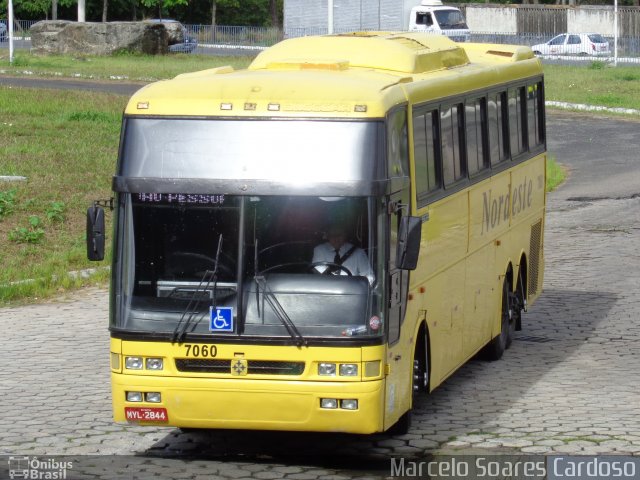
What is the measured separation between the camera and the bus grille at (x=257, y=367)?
9.07 m

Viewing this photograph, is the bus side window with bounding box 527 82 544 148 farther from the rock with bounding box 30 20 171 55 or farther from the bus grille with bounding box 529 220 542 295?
the rock with bounding box 30 20 171 55

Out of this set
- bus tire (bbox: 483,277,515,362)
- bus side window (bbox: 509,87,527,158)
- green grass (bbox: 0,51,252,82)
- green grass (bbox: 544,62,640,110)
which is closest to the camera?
bus tire (bbox: 483,277,515,362)

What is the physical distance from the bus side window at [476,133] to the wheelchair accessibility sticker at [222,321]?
375cm

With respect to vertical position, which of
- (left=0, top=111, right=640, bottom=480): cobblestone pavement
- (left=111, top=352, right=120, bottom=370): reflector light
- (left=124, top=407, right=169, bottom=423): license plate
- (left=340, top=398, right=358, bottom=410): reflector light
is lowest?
(left=0, top=111, right=640, bottom=480): cobblestone pavement

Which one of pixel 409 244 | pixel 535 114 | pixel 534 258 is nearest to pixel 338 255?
pixel 409 244

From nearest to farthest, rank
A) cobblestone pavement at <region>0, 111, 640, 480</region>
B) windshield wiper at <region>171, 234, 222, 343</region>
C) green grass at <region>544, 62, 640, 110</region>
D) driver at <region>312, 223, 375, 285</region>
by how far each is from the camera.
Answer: windshield wiper at <region>171, 234, 222, 343</region>
driver at <region>312, 223, 375, 285</region>
cobblestone pavement at <region>0, 111, 640, 480</region>
green grass at <region>544, 62, 640, 110</region>

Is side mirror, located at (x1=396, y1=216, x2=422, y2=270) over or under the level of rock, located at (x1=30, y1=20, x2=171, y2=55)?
under

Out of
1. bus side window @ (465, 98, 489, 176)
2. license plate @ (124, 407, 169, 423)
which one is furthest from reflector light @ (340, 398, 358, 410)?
bus side window @ (465, 98, 489, 176)

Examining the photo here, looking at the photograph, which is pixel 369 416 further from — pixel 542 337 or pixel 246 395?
pixel 542 337

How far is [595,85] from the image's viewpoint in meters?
49.8

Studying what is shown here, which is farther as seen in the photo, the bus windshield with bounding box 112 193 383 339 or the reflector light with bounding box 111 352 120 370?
the reflector light with bounding box 111 352 120 370

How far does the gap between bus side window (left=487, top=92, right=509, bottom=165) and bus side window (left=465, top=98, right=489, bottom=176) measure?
0.76ft

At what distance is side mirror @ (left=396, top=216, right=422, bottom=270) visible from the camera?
9266mm

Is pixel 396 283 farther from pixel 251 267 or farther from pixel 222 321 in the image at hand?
pixel 222 321
